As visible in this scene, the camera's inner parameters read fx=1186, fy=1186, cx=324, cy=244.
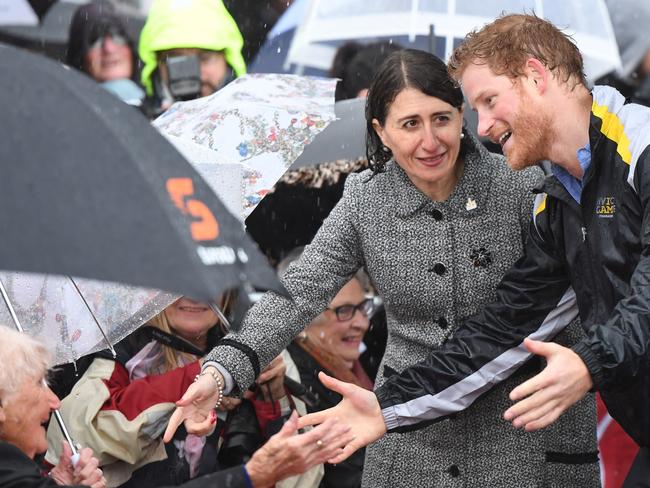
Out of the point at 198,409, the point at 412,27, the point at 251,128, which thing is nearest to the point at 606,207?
the point at 198,409

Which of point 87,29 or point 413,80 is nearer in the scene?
point 413,80

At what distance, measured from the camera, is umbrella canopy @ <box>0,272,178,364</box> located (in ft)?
13.5

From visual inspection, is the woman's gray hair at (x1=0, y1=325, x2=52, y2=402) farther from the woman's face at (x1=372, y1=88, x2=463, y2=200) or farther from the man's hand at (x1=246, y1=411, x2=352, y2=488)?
the woman's face at (x1=372, y1=88, x2=463, y2=200)

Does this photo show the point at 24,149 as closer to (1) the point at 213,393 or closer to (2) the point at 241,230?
(2) the point at 241,230

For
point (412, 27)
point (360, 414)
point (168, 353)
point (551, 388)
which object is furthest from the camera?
point (412, 27)

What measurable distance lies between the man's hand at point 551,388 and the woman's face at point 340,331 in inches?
96.6

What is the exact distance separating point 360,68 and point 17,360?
3.23 metres

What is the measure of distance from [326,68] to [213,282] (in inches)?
225

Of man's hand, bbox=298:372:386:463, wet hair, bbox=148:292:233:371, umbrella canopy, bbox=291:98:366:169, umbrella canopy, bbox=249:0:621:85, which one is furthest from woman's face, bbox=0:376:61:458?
umbrella canopy, bbox=249:0:621:85

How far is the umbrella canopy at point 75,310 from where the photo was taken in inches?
162

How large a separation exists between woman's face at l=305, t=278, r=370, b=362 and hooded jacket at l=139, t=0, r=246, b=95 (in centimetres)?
154

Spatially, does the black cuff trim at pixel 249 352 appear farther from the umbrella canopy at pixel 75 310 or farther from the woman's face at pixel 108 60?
the woman's face at pixel 108 60

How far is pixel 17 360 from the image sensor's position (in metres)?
3.63

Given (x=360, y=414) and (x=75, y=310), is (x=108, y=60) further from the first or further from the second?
(x=360, y=414)
